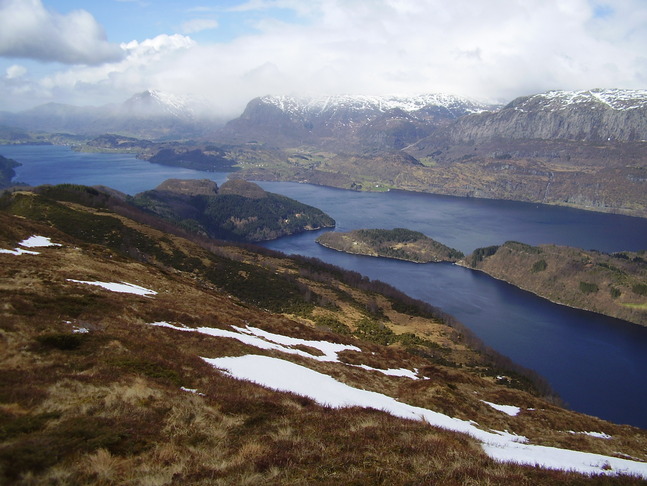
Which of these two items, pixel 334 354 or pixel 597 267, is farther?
pixel 597 267

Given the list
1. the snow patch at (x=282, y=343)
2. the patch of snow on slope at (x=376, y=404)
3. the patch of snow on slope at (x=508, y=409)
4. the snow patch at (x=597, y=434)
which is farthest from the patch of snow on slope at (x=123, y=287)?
the snow patch at (x=597, y=434)

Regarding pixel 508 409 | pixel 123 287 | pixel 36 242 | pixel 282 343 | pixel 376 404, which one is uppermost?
pixel 36 242

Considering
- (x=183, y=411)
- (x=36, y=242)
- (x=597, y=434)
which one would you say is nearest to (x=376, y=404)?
(x=183, y=411)

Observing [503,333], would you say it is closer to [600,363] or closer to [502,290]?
[600,363]

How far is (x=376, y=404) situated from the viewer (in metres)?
24.3

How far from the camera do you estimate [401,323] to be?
4510 inches

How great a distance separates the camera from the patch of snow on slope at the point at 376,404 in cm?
1928

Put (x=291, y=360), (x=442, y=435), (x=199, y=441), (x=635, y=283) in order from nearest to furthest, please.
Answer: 1. (x=199, y=441)
2. (x=442, y=435)
3. (x=291, y=360)
4. (x=635, y=283)

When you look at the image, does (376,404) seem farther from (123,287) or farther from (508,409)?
(123,287)

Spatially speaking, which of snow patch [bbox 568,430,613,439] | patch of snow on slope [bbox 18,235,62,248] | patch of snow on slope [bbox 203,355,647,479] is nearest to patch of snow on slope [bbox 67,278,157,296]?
patch of snow on slope [bbox 18,235,62,248]

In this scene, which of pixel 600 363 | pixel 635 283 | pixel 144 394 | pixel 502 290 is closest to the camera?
pixel 144 394

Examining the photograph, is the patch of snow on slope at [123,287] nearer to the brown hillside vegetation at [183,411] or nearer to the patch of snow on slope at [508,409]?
the brown hillside vegetation at [183,411]

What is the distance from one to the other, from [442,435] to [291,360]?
1622 centimetres

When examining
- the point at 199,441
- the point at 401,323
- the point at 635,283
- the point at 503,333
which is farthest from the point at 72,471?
the point at 635,283
